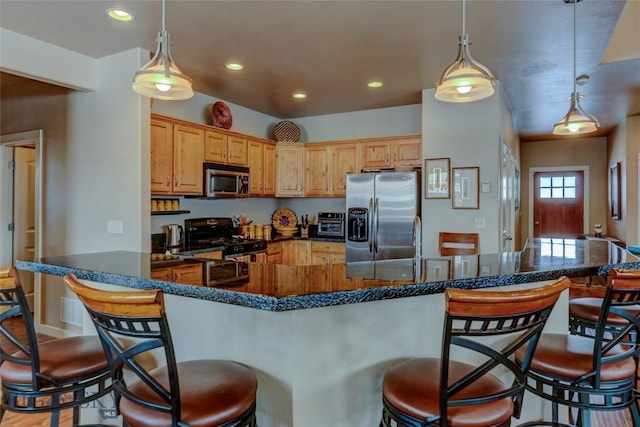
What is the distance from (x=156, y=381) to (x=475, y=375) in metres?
0.97

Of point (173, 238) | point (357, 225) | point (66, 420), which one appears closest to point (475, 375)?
point (66, 420)

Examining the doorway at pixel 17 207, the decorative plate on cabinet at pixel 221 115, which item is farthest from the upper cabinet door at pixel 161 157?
the doorway at pixel 17 207

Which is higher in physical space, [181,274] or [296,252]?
[181,274]

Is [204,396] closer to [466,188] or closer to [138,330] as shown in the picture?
[138,330]

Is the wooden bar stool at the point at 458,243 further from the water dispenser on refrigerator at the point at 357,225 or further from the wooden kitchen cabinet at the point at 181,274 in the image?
the wooden kitchen cabinet at the point at 181,274

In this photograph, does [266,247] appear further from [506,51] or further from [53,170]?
[506,51]

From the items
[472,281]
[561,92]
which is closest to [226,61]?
[472,281]

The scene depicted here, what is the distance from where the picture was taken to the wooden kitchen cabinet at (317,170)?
18.8 feet

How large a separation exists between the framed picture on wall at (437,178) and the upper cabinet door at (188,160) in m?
2.60

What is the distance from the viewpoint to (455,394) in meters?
1.22

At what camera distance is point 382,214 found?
4754mm

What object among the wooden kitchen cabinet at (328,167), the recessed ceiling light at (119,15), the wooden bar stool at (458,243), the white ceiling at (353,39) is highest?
the white ceiling at (353,39)

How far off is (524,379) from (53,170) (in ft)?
14.6

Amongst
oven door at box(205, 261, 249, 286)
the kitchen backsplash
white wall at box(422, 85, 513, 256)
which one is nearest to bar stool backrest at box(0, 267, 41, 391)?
oven door at box(205, 261, 249, 286)
